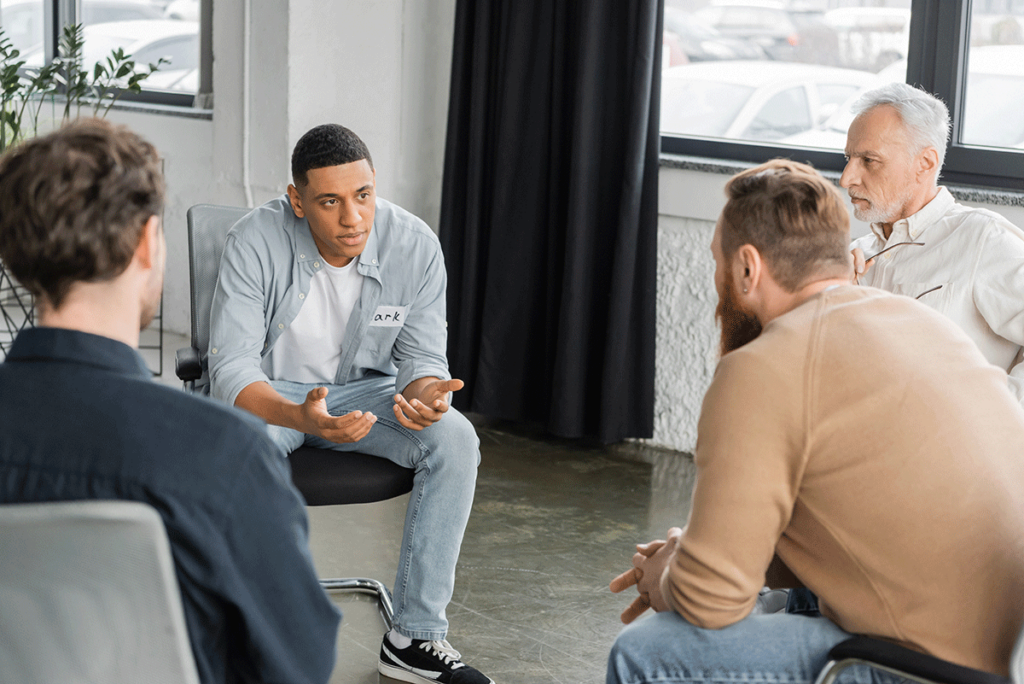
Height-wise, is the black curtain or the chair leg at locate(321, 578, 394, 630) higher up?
the black curtain

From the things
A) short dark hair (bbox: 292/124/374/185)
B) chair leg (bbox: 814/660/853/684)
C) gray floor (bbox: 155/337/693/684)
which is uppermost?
short dark hair (bbox: 292/124/374/185)

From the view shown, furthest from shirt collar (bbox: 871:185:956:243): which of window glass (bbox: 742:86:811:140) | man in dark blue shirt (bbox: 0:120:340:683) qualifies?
man in dark blue shirt (bbox: 0:120:340:683)

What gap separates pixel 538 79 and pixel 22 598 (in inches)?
124

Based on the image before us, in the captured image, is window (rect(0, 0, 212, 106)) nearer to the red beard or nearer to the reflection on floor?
the reflection on floor

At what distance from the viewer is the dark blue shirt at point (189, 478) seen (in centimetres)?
97

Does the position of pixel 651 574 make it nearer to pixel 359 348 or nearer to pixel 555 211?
pixel 359 348

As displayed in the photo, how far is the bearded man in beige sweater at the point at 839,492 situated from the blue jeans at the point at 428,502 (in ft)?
2.75

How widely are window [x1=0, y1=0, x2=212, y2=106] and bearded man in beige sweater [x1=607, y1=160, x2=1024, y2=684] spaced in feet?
14.3

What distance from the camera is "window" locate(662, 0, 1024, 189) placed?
10.7 ft

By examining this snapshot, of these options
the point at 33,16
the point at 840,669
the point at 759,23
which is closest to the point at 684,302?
the point at 759,23

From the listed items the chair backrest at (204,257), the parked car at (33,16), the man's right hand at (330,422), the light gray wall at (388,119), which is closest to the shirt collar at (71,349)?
the man's right hand at (330,422)

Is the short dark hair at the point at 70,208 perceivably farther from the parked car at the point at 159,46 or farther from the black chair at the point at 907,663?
the parked car at the point at 159,46

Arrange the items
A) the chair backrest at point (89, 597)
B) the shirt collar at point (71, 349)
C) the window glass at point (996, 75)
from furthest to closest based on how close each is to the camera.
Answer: the window glass at point (996, 75) → the shirt collar at point (71, 349) → the chair backrest at point (89, 597)

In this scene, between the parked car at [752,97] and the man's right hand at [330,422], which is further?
the parked car at [752,97]
